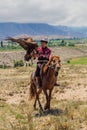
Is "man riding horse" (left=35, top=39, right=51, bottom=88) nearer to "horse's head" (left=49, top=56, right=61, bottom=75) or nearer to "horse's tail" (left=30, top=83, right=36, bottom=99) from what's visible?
"horse's head" (left=49, top=56, right=61, bottom=75)

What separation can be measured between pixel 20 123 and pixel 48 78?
2.29 meters

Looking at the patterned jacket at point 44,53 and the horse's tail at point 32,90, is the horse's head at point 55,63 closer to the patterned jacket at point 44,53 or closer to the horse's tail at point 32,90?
the patterned jacket at point 44,53

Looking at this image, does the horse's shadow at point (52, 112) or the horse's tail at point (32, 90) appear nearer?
the horse's shadow at point (52, 112)

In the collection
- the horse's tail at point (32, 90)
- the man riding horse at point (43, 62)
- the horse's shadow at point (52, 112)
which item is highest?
the man riding horse at point (43, 62)

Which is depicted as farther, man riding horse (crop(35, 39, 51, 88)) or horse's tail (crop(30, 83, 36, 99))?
horse's tail (crop(30, 83, 36, 99))

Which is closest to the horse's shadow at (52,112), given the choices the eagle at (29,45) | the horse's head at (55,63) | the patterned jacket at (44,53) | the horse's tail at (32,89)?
the horse's tail at (32,89)

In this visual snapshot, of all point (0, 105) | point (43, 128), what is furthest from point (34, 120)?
point (0, 105)

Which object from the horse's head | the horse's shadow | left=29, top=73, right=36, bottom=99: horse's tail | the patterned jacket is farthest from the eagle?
the horse's shadow

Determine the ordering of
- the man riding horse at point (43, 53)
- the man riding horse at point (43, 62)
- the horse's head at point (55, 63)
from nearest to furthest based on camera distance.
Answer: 1. the horse's head at point (55, 63)
2. the man riding horse at point (43, 62)
3. the man riding horse at point (43, 53)

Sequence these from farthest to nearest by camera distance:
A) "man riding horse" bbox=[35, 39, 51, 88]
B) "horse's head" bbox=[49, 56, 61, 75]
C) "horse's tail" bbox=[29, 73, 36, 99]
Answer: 1. "horse's tail" bbox=[29, 73, 36, 99]
2. "man riding horse" bbox=[35, 39, 51, 88]
3. "horse's head" bbox=[49, 56, 61, 75]

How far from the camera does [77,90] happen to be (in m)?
21.9

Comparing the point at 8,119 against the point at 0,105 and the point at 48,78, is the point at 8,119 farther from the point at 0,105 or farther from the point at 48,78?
the point at 0,105

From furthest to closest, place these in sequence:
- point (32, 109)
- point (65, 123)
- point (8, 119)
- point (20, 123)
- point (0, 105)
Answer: point (0, 105) → point (32, 109) → point (8, 119) → point (20, 123) → point (65, 123)

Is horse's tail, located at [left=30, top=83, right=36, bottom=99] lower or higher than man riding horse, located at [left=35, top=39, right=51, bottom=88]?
lower
